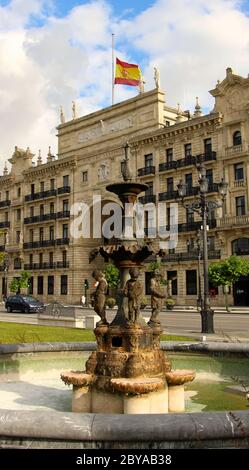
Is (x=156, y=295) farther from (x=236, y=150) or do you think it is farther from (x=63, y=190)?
(x=63, y=190)

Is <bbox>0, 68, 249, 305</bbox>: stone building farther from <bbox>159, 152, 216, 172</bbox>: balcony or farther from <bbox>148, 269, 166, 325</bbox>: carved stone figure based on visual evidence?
<bbox>148, 269, 166, 325</bbox>: carved stone figure

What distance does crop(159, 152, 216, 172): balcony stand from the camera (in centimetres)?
4819

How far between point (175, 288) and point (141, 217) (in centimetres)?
829

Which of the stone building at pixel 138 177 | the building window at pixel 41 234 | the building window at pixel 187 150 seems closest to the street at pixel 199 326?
the stone building at pixel 138 177

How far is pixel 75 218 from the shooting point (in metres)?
62.5

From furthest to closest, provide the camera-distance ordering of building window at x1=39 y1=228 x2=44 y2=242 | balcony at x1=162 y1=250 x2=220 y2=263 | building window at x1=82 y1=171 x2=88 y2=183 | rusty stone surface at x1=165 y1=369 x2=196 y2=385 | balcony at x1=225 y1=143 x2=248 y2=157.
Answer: building window at x1=39 y1=228 x2=44 y2=242 → building window at x1=82 y1=171 x2=88 y2=183 → balcony at x1=162 y1=250 x2=220 y2=263 → balcony at x1=225 y1=143 x2=248 y2=157 → rusty stone surface at x1=165 y1=369 x2=196 y2=385

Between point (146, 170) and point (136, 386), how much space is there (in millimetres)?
47931

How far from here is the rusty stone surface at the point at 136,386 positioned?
7.11 metres

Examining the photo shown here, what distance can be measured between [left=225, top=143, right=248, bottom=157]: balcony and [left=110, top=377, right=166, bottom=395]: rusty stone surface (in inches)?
1594

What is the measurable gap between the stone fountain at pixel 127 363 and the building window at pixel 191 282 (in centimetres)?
4022

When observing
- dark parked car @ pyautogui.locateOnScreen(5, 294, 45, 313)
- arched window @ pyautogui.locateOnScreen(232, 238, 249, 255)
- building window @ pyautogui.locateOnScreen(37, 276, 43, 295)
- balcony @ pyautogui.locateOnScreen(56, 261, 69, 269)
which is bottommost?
dark parked car @ pyautogui.locateOnScreen(5, 294, 45, 313)

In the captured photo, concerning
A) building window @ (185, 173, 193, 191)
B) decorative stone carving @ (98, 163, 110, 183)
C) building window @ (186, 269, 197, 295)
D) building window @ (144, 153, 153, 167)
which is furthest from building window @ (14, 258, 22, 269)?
building window @ (185, 173, 193, 191)

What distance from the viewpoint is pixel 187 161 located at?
1982 inches

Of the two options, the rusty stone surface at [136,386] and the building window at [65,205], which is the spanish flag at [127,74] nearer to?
the building window at [65,205]
